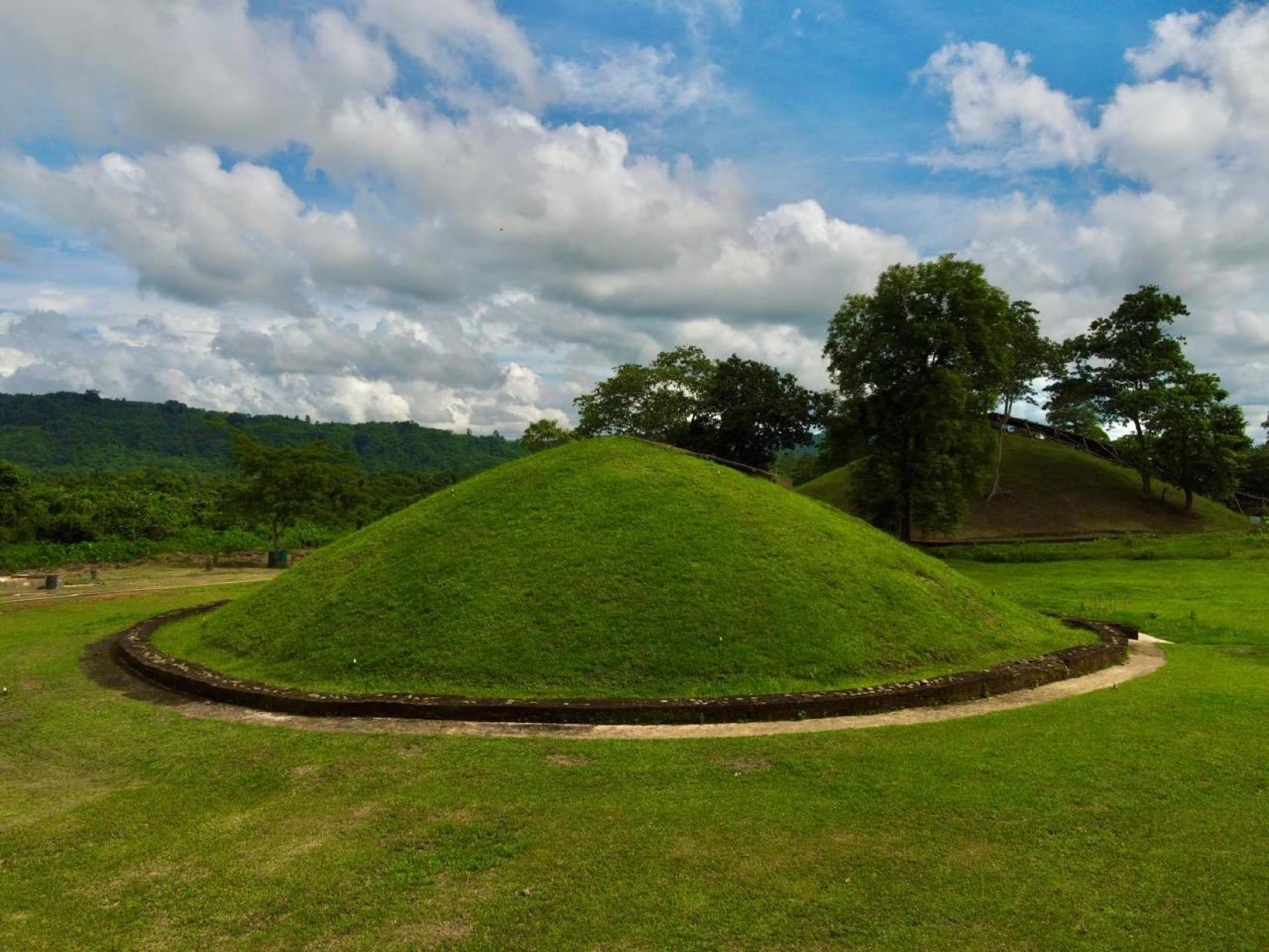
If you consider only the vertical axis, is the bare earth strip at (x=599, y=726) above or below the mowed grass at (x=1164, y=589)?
below

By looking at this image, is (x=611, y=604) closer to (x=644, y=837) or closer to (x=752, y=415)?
(x=644, y=837)

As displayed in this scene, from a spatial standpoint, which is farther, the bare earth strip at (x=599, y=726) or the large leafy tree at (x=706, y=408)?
the large leafy tree at (x=706, y=408)

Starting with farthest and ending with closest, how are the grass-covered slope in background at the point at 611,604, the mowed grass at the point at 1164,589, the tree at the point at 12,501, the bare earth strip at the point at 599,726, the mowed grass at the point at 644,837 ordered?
the tree at the point at 12,501, the mowed grass at the point at 1164,589, the grass-covered slope in background at the point at 611,604, the bare earth strip at the point at 599,726, the mowed grass at the point at 644,837

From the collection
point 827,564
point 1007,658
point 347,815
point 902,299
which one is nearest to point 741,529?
point 827,564

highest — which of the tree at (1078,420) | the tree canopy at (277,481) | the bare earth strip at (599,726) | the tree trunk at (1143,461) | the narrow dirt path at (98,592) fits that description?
the tree at (1078,420)

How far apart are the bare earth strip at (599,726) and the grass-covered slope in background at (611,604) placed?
80 cm

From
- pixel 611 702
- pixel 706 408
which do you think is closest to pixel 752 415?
pixel 706 408

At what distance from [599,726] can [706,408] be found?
3864cm

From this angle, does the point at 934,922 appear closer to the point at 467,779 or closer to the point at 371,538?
the point at 467,779

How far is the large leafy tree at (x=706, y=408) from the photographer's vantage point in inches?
1741

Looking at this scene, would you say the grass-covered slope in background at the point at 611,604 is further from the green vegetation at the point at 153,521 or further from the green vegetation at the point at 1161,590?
the green vegetation at the point at 153,521

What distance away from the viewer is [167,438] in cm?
15438

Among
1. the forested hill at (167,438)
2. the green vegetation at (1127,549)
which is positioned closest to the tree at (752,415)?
the green vegetation at (1127,549)

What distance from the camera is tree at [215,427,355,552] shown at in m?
29.4
